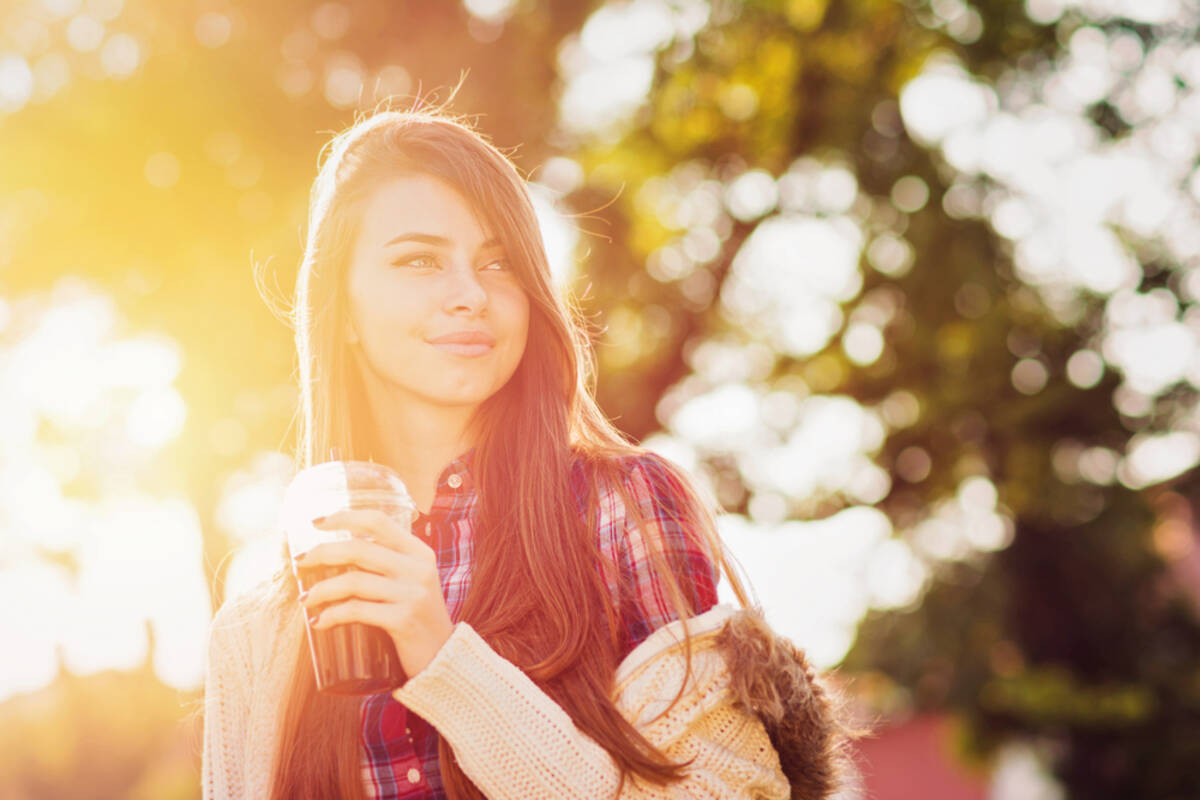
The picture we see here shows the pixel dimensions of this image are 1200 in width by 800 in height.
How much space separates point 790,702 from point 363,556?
2.78 ft

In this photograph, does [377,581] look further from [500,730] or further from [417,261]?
[417,261]

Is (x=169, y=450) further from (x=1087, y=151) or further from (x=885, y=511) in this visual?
(x=1087, y=151)

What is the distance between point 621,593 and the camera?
2.11 m

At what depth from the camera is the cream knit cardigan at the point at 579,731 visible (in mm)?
1821

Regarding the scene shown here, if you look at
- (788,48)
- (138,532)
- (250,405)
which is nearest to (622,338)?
(788,48)

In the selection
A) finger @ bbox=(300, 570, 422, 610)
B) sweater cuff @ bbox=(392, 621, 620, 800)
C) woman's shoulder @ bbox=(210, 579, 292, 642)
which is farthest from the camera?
woman's shoulder @ bbox=(210, 579, 292, 642)

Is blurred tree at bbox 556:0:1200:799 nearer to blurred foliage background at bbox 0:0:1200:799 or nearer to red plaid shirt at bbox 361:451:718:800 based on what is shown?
blurred foliage background at bbox 0:0:1200:799

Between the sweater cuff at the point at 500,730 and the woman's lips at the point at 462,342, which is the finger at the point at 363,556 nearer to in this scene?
the sweater cuff at the point at 500,730

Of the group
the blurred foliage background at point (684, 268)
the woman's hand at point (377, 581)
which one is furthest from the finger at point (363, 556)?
the blurred foliage background at point (684, 268)

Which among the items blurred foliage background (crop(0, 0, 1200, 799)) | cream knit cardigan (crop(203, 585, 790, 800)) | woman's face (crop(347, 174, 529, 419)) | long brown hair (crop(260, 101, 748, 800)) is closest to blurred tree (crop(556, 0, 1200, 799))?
blurred foliage background (crop(0, 0, 1200, 799))

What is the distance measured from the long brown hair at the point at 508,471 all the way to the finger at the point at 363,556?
1.32 ft

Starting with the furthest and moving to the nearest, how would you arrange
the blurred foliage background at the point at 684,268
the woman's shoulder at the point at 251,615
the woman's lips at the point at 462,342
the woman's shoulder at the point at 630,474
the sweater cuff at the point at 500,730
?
the blurred foliage background at the point at 684,268, the woman's shoulder at the point at 251,615, the woman's lips at the point at 462,342, the woman's shoulder at the point at 630,474, the sweater cuff at the point at 500,730

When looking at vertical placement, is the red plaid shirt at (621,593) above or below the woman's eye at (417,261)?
below

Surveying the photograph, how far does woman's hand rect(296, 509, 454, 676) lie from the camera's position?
5.56ft
